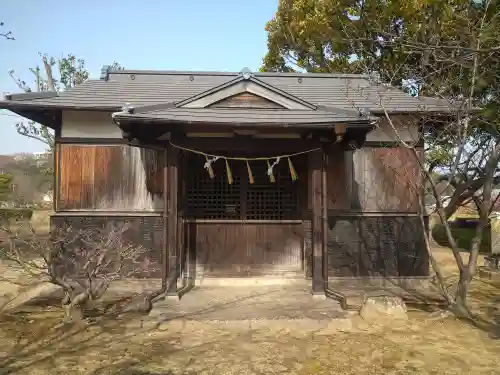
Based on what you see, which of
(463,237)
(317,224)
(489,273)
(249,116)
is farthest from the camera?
(463,237)

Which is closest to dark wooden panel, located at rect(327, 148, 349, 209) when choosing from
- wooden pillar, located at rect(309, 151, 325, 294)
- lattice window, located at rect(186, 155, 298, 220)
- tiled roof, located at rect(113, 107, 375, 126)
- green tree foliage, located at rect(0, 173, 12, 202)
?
lattice window, located at rect(186, 155, 298, 220)

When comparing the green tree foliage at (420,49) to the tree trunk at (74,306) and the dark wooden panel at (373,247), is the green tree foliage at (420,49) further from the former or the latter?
the tree trunk at (74,306)

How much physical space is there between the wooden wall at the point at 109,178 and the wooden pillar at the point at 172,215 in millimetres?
1645

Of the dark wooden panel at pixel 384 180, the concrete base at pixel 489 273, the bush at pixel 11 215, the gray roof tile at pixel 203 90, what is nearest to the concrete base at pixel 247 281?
the dark wooden panel at pixel 384 180

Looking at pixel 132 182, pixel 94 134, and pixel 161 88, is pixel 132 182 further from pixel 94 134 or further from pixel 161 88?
pixel 161 88

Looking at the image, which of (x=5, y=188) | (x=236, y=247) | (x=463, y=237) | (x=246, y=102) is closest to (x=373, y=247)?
(x=236, y=247)

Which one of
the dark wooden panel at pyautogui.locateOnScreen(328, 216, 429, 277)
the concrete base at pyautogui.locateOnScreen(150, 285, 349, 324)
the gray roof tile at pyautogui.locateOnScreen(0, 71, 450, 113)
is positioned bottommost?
the concrete base at pyautogui.locateOnScreen(150, 285, 349, 324)

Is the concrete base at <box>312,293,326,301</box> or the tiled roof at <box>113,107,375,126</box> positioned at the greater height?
the tiled roof at <box>113,107,375,126</box>

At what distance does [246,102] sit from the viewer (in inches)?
348

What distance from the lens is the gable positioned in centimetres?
876

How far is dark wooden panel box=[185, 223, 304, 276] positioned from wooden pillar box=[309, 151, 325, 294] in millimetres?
1711

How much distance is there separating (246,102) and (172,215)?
305 centimetres

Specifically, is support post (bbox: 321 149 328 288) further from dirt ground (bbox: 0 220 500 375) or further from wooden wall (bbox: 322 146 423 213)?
wooden wall (bbox: 322 146 423 213)

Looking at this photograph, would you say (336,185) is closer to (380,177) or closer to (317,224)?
(380,177)
